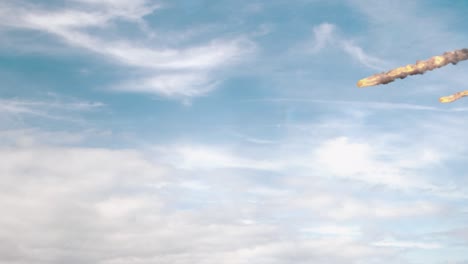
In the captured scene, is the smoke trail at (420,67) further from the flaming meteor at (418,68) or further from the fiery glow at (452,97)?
the fiery glow at (452,97)

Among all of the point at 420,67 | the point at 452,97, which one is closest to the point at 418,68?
the point at 420,67

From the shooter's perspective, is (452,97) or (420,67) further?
(452,97)

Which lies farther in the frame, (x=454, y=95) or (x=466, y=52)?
(x=454, y=95)

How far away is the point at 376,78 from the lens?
25422 mm

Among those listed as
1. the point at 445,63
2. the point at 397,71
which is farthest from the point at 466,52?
the point at 397,71

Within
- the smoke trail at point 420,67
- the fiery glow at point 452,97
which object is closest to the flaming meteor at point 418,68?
the smoke trail at point 420,67

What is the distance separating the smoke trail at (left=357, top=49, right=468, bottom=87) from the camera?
24703 millimetres

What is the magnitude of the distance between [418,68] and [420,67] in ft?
0.31

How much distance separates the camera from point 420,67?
24.9m

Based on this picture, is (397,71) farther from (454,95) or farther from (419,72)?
(454,95)

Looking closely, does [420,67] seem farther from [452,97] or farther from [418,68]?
[452,97]

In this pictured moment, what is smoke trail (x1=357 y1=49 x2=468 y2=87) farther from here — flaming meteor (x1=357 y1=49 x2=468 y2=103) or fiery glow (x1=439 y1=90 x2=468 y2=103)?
fiery glow (x1=439 y1=90 x2=468 y2=103)

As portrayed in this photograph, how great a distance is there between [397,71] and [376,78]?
91 centimetres

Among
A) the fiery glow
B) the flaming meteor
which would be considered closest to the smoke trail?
the flaming meteor
